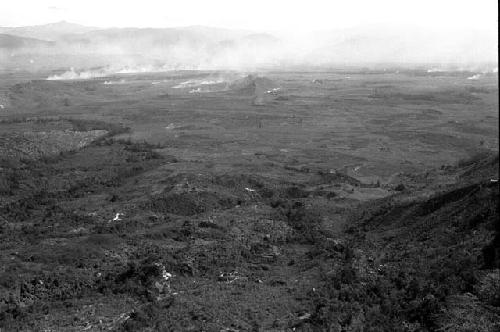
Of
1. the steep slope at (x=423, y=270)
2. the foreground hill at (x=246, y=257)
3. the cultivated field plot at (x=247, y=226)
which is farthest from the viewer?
the cultivated field plot at (x=247, y=226)

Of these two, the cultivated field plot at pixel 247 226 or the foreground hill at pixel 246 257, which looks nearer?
the foreground hill at pixel 246 257

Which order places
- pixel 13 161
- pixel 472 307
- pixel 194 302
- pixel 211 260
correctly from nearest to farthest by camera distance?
pixel 472 307 → pixel 194 302 → pixel 211 260 → pixel 13 161

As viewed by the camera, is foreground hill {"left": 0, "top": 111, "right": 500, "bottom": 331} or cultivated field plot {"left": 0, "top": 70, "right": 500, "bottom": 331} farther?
cultivated field plot {"left": 0, "top": 70, "right": 500, "bottom": 331}

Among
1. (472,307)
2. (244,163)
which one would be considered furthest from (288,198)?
(472,307)

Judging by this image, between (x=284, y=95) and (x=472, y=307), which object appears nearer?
(x=472, y=307)

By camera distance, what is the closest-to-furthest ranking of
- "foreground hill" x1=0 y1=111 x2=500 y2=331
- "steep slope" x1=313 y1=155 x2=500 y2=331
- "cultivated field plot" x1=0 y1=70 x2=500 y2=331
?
"steep slope" x1=313 y1=155 x2=500 y2=331 → "foreground hill" x1=0 y1=111 x2=500 y2=331 → "cultivated field plot" x1=0 y1=70 x2=500 y2=331

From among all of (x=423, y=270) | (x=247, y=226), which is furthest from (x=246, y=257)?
(x=423, y=270)

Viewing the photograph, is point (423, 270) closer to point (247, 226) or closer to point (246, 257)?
point (246, 257)

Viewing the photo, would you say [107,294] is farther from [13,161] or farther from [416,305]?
[13,161]
